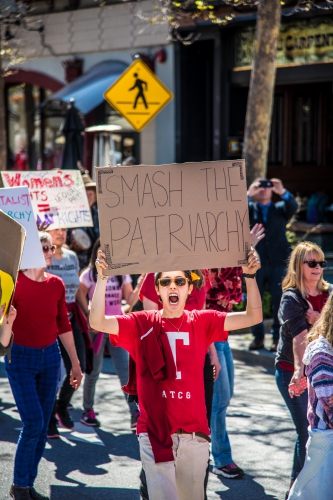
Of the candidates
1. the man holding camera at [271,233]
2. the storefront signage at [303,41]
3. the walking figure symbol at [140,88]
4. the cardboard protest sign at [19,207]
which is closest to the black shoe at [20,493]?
the cardboard protest sign at [19,207]

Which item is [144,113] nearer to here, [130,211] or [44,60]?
[130,211]

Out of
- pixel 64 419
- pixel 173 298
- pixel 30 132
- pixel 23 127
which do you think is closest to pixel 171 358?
pixel 173 298

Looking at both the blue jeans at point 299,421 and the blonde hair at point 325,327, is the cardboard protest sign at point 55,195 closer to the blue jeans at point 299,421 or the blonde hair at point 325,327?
the blue jeans at point 299,421

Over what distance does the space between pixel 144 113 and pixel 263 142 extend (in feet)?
6.54

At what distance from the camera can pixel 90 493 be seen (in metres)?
5.52

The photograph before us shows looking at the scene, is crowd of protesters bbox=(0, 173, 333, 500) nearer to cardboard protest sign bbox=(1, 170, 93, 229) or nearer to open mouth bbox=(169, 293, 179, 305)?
open mouth bbox=(169, 293, 179, 305)

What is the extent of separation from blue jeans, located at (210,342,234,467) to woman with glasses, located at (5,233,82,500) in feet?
3.95

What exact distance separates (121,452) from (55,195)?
2.91 m

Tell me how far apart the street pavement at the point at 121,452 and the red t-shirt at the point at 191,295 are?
1.33 m

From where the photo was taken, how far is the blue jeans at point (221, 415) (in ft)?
18.9

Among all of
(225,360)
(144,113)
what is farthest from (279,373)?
(144,113)

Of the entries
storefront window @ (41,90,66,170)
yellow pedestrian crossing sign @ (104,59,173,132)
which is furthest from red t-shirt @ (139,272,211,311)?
storefront window @ (41,90,66,170)

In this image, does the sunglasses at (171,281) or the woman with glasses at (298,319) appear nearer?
the sunglasses at (171,281)

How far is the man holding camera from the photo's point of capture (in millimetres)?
9258
